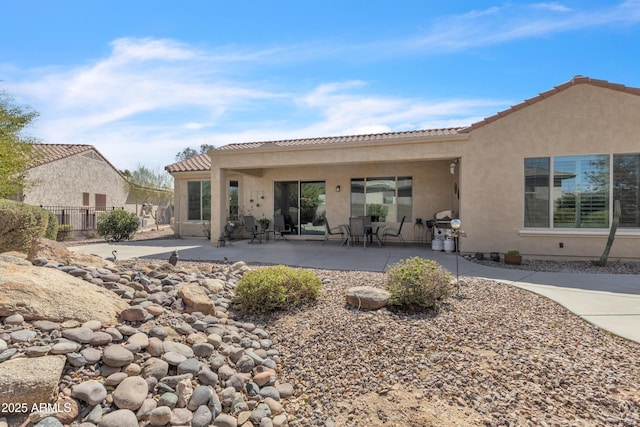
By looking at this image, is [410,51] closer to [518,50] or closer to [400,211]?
[518,50]

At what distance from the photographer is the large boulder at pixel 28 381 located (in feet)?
6.53

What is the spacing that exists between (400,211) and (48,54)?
37.1 feet

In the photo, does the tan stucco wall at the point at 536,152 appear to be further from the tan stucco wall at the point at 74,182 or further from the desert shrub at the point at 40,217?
the tan stucco wall at the point at 74,182

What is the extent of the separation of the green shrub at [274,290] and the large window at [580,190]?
23.4 ft

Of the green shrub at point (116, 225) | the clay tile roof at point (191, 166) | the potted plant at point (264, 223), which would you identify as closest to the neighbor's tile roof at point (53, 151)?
the green shrub at point (116, 225)

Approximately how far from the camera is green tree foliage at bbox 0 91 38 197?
11344 millimetres

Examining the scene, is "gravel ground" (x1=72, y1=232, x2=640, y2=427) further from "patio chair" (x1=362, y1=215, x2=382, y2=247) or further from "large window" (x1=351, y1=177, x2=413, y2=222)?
"large window" (x1=351, y1=177, x2=413, y2=222)

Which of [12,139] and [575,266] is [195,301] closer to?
[575,266]

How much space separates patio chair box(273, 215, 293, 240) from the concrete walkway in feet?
Result: 2.83

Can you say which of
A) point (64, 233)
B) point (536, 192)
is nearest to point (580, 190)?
point (536, 192)

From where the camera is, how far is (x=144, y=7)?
667 cm

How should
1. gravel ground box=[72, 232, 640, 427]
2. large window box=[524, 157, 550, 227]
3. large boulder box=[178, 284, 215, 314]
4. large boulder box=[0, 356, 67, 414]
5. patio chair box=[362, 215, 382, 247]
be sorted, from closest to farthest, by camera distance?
large boulder box=[0, 356, 67, 414] < gravel ground box=[72, 232, 640, 427] < large boulder box=[178, 284, 215, 314] < large window box=[524, 157, 550, 227] < patio chair box=[362, 215, 382, 247]

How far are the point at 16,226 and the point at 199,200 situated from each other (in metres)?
7.53

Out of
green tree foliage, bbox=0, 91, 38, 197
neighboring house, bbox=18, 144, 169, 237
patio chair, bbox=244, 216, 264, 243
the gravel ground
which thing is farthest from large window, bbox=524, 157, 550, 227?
neighboring house, bbox=18, 144, 169, 237
